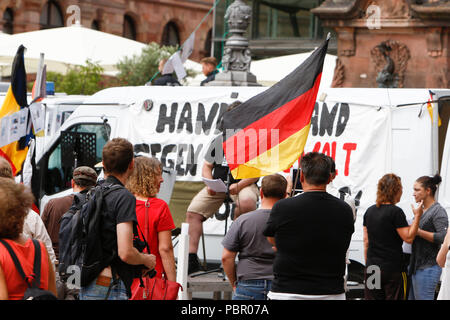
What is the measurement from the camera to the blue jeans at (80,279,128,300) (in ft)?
20.2

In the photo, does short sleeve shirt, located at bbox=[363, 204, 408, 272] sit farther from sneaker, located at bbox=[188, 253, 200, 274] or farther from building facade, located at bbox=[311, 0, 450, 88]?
building facade, located at bbox=[311, 0, 450, 88]

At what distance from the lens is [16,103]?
1071cm

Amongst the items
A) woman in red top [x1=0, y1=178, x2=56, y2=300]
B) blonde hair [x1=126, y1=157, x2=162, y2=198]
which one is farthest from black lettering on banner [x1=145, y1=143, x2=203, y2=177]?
woman in red top [x1=0, y1=178, x2=56, y2=300]

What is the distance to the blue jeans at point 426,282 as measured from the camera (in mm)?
9570

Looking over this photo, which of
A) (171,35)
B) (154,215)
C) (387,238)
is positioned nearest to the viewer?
(154,215)

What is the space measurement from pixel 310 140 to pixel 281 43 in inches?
Answer: 926

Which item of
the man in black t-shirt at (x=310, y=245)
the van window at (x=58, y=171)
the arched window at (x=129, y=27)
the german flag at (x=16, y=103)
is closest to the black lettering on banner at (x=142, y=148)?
the van window at (x=58, y=171)

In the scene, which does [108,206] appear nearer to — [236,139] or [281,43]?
[236,139]

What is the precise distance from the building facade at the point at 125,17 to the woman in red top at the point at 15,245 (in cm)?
2873

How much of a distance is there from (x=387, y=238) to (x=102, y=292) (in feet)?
13.1

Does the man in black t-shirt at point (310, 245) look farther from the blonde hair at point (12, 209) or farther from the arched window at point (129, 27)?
the arched window at point (129, 27)

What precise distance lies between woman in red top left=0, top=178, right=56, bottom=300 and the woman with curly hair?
4.93m

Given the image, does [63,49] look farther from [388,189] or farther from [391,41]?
[388,189]

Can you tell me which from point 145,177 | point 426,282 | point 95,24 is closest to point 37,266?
point 145,177
